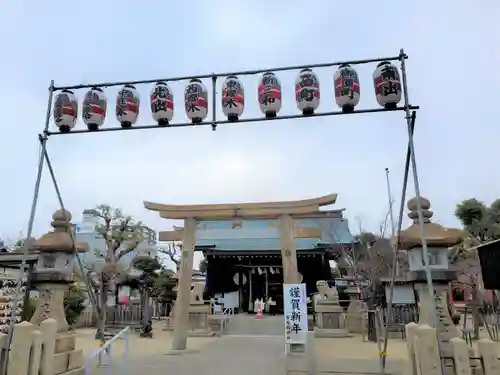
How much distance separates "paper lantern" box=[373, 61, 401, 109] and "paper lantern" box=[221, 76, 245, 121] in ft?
8.81

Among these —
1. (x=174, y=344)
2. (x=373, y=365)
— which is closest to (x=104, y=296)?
(x=174, y=344)

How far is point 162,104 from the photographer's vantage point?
8.34 metres

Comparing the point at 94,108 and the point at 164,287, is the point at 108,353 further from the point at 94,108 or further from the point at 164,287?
the point at 164,287

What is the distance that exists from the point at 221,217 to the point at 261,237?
12.6 metres

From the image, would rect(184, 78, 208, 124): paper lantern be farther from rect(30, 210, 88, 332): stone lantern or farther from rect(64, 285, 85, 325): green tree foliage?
rect(64, 285, 85, 325): green tree foliage

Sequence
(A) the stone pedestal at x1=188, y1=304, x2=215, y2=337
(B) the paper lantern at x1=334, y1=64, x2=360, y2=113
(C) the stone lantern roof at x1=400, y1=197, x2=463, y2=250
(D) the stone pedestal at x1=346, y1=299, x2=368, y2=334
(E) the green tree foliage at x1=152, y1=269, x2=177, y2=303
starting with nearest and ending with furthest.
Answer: (C) the stone lantern roof at x1=400, y1=197, x2=463, y2=250, (B) the paper lantern at x1=334, y1=64, x2=360, y2=113, (A) the stone pedestal at x1=188, y1=304, x2=215, y2=337, (D) the stone pedestal at x1=346, y1=299, x2=368, y2=334, (E) the green tree foliage at x1=152, y1=269, x2=177, y2=303

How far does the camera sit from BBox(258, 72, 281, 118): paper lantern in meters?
8.00

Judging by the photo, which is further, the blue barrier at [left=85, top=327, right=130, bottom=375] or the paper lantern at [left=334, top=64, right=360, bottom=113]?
the paper lantern at [left=334, top=64, right=360, bottom=113]

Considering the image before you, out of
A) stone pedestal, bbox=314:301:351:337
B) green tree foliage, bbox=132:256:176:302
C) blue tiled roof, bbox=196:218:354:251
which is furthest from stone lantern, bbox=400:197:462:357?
blue tiled roof, bbox=196:218:354:251

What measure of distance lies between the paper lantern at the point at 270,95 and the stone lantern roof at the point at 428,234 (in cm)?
321

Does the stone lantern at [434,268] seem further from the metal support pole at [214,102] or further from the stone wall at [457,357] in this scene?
the metal support pole at [214,102]

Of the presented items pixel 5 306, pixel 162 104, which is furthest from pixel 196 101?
pixel 5 306

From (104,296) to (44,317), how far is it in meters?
8.64

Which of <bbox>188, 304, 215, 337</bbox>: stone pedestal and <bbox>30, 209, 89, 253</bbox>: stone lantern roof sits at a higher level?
<bbox>30, 209, 89, 253</bbox>: stone lantern roof
